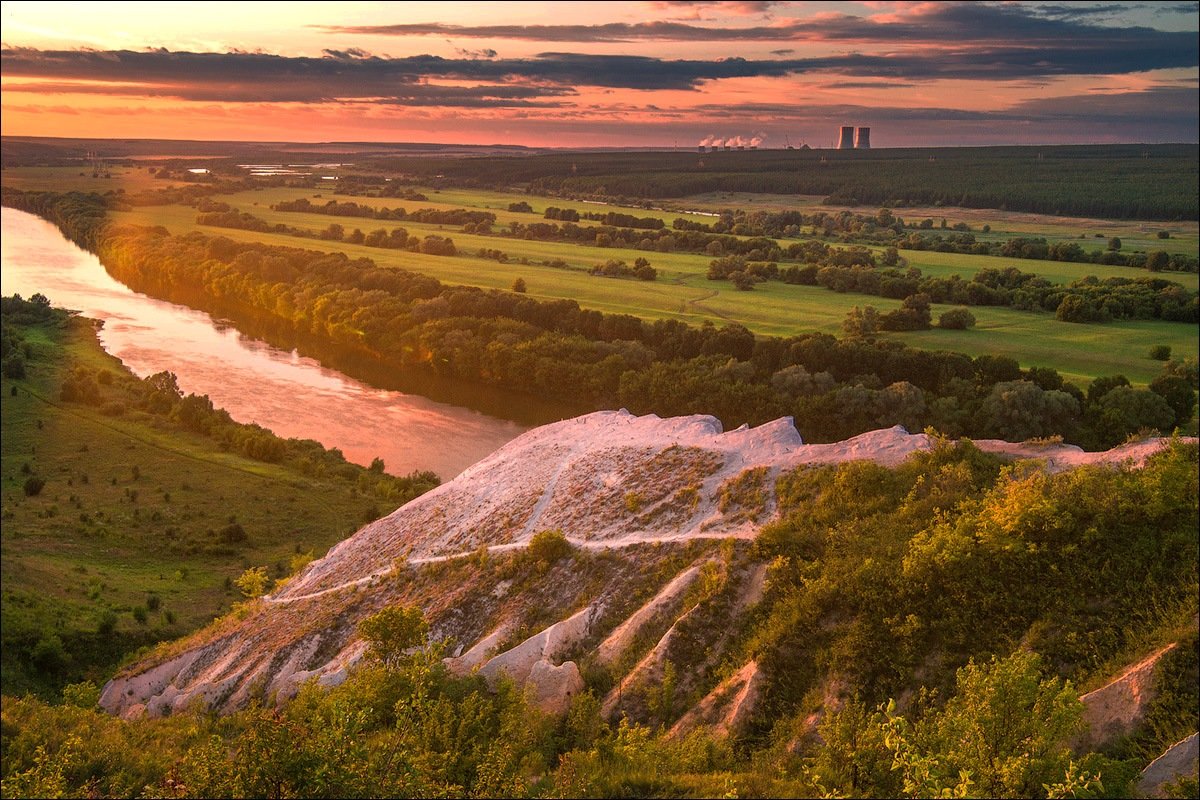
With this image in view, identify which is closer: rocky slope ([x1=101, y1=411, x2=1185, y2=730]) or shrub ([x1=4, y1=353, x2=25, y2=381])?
rocky slope ([x1=101, y1=411, x2=1185, y2=730])

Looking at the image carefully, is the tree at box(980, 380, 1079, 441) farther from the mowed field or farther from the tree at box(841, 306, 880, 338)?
the tree at box(841, 306, 880, 338)

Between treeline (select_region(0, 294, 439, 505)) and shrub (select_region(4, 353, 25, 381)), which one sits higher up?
shrub (select_region(4, 353, 25, 381))

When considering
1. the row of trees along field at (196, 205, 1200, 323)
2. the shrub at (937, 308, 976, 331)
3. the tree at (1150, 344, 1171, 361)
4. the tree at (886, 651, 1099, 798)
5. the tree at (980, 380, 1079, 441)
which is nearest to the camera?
the tree at (886, 651, 1099, 798)

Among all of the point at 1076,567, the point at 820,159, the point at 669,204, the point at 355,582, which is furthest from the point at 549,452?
the point at 820,159

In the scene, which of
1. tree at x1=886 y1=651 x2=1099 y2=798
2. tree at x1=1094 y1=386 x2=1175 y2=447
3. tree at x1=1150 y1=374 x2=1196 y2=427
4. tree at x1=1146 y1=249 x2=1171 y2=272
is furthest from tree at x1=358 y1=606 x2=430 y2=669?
tree at x1=1146 y1=249 x2=1171 y2=272

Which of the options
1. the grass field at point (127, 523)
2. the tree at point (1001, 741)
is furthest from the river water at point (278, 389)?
the tree at point (1001, 741)

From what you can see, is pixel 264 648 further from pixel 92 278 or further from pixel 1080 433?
pixel 92 278
